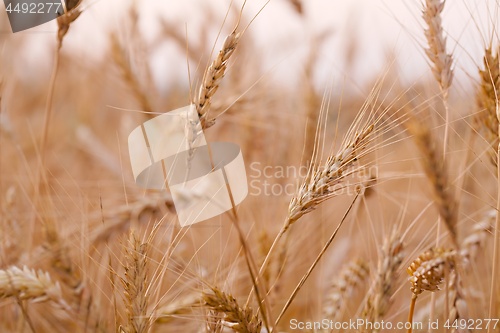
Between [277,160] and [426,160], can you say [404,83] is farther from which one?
[277,160]

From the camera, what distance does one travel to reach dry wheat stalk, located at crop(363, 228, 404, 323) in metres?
0.69

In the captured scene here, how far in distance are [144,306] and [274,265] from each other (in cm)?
34

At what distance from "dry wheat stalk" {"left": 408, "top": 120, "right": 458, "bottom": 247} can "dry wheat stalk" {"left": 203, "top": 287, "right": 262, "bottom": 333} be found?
27cm

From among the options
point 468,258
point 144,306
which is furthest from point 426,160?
point 144,306

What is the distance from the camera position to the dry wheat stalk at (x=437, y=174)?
0.59 metres

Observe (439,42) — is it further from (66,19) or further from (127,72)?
(127,72)

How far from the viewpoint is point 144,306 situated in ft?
1.94

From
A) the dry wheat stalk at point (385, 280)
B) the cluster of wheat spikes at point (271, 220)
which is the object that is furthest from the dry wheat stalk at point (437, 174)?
the dry wheat stalk at point (385, 280)

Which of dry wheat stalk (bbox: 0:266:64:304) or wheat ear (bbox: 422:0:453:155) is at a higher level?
wheat ear (bbox: 422:0:453:155)

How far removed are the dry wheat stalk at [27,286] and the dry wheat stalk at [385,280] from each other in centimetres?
44

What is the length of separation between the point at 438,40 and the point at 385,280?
14.1 inches

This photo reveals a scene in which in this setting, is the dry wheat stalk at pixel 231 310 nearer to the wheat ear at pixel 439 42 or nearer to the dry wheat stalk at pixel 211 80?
the dry wheat stalk at pixel 211 80

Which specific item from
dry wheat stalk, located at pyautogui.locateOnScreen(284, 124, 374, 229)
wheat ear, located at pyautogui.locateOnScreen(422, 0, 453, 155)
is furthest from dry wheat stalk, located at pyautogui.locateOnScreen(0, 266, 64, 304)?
wheat ear, located at pyautogui.locateOnScreen(422, 0, 453, 155)

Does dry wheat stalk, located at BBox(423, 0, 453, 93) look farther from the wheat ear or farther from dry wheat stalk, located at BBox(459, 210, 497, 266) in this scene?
dry wheat stalk, located at BBox(459, 210, 497, 266)
